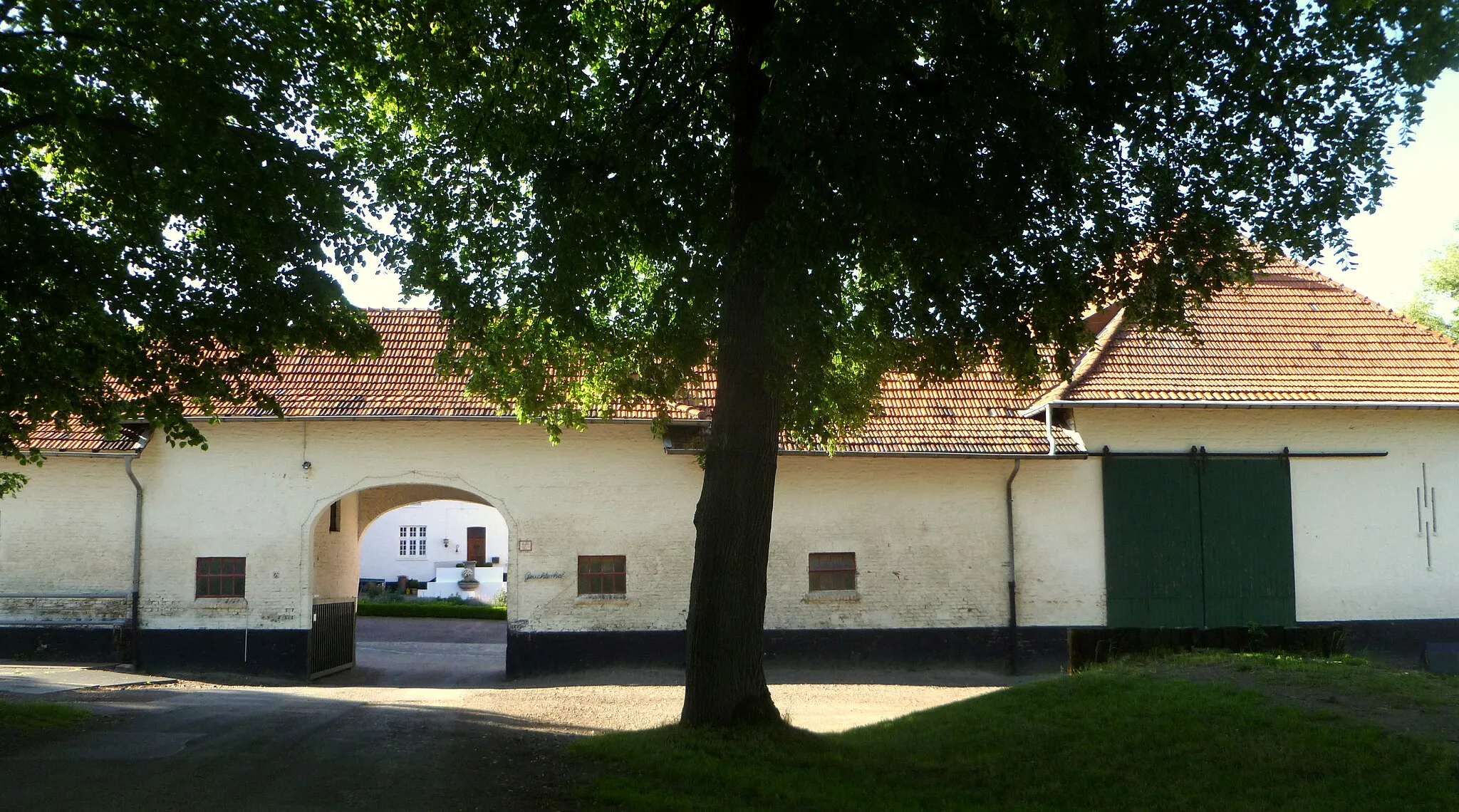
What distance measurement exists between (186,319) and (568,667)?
9.35m

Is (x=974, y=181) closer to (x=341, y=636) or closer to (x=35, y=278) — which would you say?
(x=35, y=278)

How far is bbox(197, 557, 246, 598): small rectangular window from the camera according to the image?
60.6 ft

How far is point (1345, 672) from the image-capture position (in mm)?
10859

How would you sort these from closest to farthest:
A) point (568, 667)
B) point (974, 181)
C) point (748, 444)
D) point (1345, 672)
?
point (974, 181) < point (748, 444) < point (1345, 672) < point (568, 667)

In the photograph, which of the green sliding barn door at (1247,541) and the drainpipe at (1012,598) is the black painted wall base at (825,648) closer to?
the drainpipe at (1012,598)

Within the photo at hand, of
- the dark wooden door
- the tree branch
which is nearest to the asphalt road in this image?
the tree branch

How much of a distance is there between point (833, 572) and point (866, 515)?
1106 mm

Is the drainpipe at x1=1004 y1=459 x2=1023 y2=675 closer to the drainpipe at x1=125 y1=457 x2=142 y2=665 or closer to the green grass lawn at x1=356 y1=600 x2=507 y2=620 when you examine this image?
the drainpipe at x1=125 y1=457 x2=142 y2=665

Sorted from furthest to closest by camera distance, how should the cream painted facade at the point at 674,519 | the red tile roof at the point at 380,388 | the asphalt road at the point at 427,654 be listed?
the asphalt road at the point at 427,654
the cream painted facade at the point at 674,519
the red tile roof at the point at 380,388

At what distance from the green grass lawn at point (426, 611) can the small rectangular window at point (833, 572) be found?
1611 cm

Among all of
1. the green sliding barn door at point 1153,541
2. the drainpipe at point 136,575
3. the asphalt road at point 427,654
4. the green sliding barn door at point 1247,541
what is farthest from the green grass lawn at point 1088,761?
the drainpipe at point 136,575

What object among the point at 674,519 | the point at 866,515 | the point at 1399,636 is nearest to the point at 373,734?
the point at 674,519

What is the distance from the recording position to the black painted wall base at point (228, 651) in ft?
59.7

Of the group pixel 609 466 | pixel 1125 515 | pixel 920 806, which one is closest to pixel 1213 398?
pixel 1125 515
